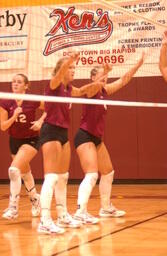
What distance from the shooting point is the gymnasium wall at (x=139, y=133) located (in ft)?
42.5

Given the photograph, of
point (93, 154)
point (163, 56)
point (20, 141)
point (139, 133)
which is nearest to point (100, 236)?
point (93, 154)

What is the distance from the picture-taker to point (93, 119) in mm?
7918

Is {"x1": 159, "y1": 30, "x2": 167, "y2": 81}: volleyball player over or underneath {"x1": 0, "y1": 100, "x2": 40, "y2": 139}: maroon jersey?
over

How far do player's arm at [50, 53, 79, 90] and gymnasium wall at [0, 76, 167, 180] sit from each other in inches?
248

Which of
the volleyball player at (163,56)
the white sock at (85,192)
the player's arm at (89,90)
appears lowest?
the white sock at (85,192)

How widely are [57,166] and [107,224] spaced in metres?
1.10

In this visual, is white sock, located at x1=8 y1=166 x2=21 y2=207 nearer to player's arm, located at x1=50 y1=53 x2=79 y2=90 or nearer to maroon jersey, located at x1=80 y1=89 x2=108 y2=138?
maroon jersey, located at x1=80 y1=89 x2=108 y2=138

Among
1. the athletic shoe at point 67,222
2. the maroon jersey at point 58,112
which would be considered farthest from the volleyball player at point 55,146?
the athletic shoe at point 67,222

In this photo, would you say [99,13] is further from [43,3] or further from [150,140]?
[150,140]

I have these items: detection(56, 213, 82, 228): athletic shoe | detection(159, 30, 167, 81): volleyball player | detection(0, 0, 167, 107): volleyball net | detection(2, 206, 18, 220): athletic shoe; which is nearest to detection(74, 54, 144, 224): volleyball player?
detection(56, 213, 82, 228): athletic shoe

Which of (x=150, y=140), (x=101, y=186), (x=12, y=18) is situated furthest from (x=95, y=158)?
(x=12, y=18)

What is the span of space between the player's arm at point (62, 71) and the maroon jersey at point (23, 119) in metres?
1.62

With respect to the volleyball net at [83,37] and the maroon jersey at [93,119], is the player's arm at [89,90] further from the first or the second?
the volleyball net at [83,37]

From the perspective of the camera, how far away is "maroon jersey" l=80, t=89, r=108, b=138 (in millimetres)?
7871
